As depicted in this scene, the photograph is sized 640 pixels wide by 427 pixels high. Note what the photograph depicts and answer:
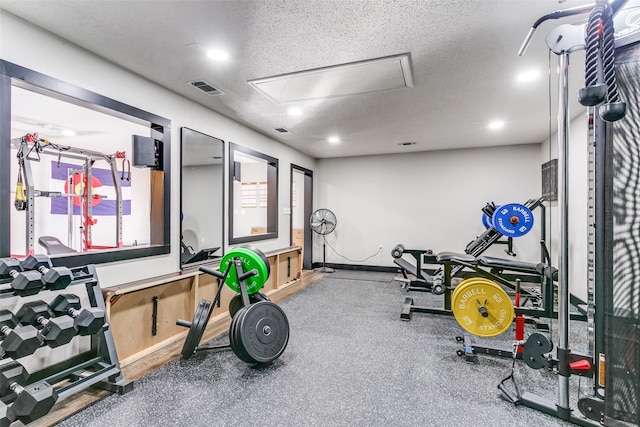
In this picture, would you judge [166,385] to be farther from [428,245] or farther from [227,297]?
[428,245]

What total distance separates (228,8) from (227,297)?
3069 mm

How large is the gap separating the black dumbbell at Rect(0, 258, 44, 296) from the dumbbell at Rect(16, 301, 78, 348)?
151mm

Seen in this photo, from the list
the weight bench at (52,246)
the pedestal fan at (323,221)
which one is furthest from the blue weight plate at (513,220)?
the weight bench at (52,246)

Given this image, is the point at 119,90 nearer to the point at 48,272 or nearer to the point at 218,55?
the point at 218,55

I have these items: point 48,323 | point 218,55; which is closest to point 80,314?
point 48,323

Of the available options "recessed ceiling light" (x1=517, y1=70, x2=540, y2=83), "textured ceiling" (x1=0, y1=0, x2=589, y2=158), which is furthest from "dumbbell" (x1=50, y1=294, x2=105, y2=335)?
"recessed ceiling light" (x1=517, y1=70, x2=540, y2=83)

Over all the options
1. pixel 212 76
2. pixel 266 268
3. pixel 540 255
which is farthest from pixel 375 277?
pixel 212 76

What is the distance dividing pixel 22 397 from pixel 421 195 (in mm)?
5898

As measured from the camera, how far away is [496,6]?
1797 millimetres

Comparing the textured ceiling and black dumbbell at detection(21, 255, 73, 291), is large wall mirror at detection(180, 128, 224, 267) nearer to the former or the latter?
the textured ceiling

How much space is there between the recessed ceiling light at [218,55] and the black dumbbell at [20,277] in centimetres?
189

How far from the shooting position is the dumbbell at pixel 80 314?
1.86 m

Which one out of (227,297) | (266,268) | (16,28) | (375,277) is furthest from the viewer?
(375,277)

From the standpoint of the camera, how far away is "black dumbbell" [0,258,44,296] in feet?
5.58
